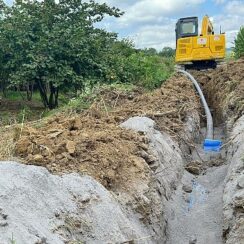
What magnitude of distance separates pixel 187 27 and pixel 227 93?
27.8ft

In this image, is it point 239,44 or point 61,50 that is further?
point 239,44

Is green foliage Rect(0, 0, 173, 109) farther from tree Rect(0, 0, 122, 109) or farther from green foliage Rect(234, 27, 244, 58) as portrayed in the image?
green foliage Rect(234, 27, 244, 58)

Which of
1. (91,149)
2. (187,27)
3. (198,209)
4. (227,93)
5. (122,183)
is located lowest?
(198,209)

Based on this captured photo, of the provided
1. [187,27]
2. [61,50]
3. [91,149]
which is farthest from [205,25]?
[91,149]

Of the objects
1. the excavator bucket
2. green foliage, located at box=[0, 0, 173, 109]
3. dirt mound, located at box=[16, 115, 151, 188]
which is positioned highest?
green foliage, located at box=[0, 0, 173, 109]

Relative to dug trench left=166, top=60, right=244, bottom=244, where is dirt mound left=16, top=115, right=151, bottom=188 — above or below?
above

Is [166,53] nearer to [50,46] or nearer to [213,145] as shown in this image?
[50,46]

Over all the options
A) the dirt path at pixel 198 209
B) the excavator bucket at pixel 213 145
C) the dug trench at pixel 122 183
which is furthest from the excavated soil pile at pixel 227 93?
the dirt path at pixel 198 209

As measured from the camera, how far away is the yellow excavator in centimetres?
1842

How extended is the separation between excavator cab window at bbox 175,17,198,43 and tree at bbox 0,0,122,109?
198 inches

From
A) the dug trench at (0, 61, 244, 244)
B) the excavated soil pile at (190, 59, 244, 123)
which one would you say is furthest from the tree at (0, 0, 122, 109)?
the dug trench at (0, 61, 244, 244)

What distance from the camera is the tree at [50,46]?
14.2 m

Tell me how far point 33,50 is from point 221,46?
790cm

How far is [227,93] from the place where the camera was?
12414 millimetres
